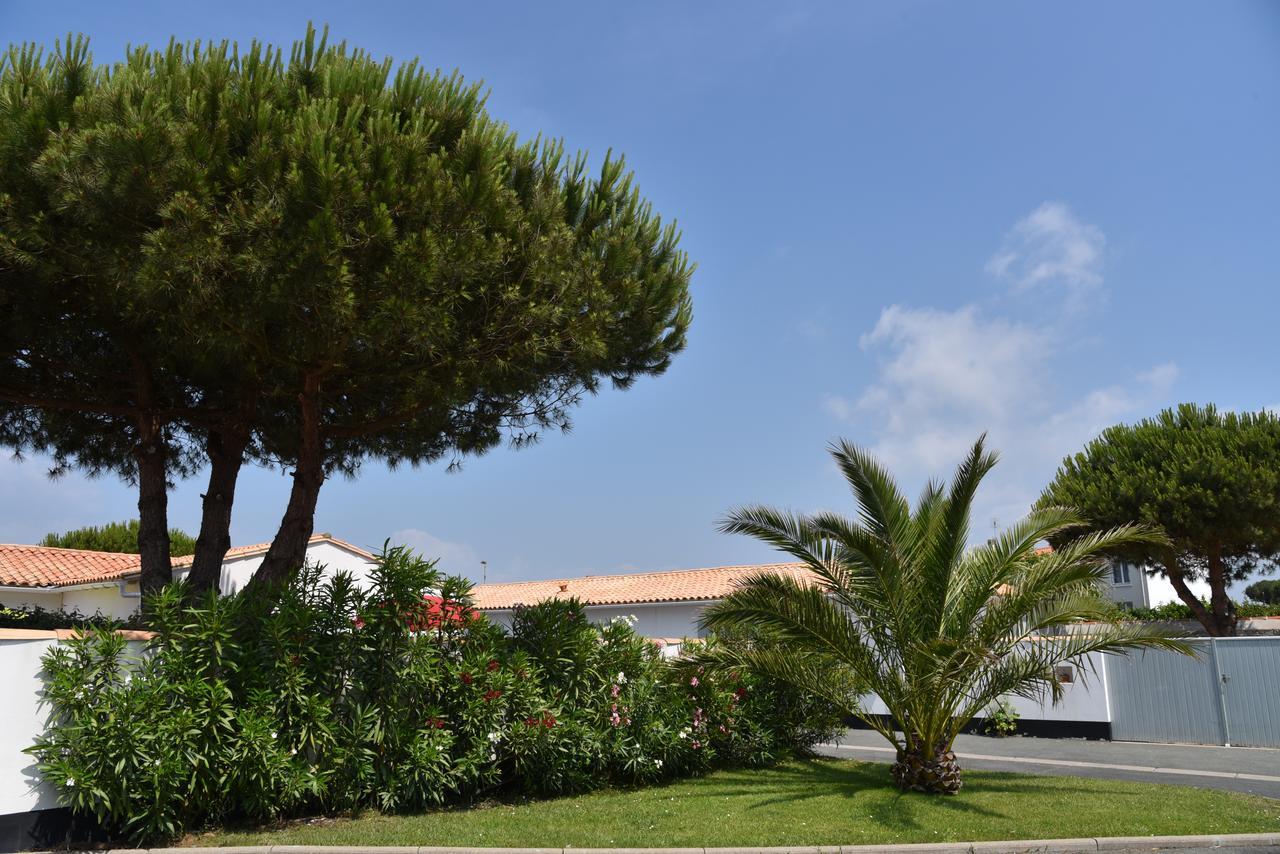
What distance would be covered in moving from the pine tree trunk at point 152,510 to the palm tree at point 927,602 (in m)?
7.41

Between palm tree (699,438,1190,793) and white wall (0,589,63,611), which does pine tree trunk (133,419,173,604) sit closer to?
palm tree (699,438,1190,793)

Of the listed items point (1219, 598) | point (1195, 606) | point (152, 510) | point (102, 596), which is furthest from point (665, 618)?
point (152, 510)

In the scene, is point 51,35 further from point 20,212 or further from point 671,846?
point 671,846

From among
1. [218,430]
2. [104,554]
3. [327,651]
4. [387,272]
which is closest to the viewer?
[387,272]

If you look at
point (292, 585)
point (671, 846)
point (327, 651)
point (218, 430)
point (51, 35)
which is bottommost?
point (671, 846)

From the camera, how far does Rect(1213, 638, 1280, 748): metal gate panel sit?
49.0 feet

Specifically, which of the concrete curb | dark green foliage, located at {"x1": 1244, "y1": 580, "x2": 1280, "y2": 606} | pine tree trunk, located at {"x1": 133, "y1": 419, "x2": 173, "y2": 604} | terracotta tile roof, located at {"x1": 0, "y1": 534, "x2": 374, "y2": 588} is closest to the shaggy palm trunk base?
the concrete curb

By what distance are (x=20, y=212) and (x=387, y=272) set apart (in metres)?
3.60

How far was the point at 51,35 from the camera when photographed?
8.83 metres

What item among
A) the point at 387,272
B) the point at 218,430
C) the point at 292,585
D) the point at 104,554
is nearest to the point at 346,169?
the point at 387,272

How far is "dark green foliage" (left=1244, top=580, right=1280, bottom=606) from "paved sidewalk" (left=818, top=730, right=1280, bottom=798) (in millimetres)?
58126

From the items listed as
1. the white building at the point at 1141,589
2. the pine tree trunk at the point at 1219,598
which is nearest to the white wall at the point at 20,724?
the pine tree trunk at the point at 1219,598

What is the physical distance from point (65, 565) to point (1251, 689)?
31712mm

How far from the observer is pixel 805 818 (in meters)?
9.16
